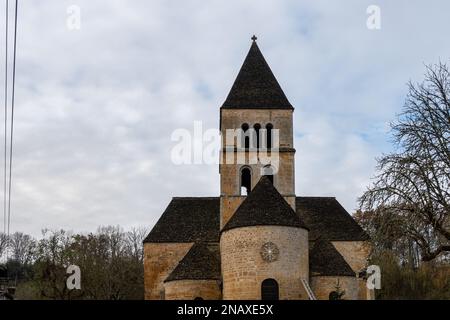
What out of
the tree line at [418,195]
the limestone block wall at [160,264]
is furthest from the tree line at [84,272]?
the tree line at [418,195]

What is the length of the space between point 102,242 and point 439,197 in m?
59.8

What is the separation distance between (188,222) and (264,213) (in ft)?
32.5

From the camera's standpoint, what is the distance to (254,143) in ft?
139

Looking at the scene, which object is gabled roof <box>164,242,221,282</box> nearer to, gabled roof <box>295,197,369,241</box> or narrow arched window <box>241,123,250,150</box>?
gabled roof <box>295,197,369,241</box>

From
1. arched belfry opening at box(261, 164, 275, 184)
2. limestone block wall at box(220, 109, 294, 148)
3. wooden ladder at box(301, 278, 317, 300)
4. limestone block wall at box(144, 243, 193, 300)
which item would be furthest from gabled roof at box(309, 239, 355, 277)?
limestone block wall at box(144, 243, 193, 300)

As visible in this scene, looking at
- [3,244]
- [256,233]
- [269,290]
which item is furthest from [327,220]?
[3,244]

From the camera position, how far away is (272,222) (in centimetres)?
3522

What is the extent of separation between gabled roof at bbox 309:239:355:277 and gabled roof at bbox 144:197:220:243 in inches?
263

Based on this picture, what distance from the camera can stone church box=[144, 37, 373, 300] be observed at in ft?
115

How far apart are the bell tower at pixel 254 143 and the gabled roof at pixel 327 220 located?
9.84 feet

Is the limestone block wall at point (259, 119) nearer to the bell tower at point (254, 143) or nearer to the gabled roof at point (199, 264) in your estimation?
the bell tower at point (254, 143)

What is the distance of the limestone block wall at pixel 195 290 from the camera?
123 feet

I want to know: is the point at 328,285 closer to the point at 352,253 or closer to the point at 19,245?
the point at 352,253
